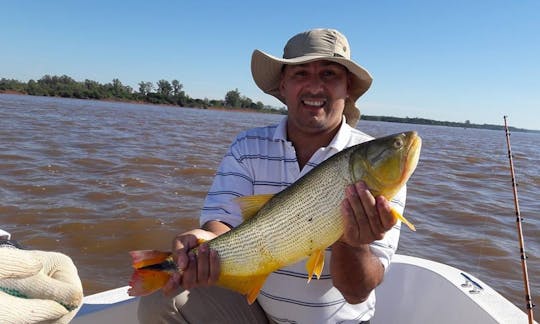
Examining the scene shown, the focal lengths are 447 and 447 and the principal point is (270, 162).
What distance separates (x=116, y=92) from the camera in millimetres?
89375

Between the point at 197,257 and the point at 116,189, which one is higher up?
the point at 197,257

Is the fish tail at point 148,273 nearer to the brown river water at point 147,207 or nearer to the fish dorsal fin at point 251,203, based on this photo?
the fish dorsal fin at point 251,203

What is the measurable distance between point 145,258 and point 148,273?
0.27 ft

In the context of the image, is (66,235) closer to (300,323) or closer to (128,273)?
(128,273)

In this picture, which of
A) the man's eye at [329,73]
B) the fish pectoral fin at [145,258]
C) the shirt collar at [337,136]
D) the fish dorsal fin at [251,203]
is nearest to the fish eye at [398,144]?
the fish dorsal fin at [251,203]

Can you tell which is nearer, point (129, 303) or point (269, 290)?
point (269, 290)

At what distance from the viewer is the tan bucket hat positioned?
305 cm

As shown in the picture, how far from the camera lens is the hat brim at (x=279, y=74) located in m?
3.04

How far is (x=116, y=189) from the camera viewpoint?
945 centimetres

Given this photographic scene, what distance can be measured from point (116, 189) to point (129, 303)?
6.39 metres

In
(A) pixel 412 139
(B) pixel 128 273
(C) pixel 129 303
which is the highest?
(A) pixel 412 139

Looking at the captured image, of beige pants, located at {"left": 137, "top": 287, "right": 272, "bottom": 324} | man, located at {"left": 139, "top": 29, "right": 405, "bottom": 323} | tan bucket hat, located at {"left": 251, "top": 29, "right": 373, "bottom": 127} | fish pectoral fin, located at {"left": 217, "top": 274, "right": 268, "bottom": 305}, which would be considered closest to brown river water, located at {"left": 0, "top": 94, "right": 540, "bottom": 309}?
beige pants, located at {"left": 137, "top": 287, "right": 272, "bottom": 324}

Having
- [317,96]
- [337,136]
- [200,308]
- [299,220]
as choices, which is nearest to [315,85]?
[317,96]

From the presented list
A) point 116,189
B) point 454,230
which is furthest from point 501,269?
point 116,189
